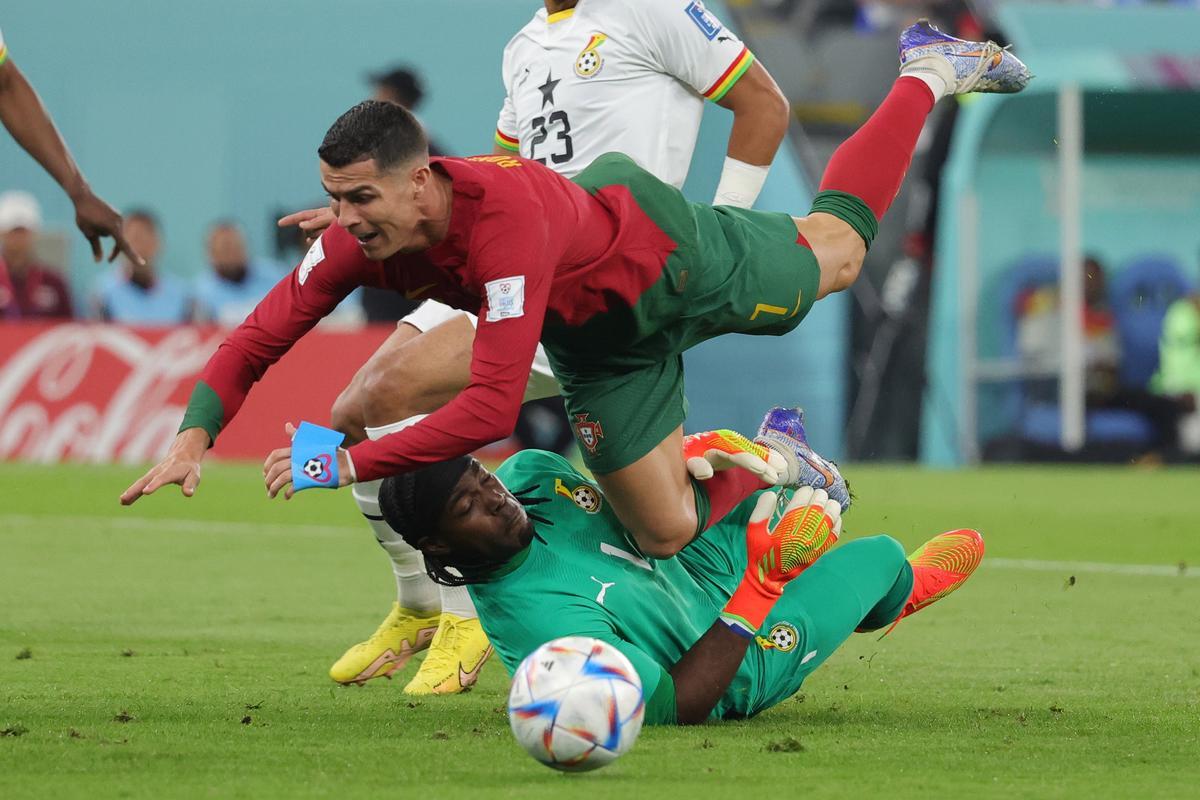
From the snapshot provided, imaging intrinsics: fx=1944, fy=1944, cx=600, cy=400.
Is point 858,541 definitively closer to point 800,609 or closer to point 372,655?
point 800,609

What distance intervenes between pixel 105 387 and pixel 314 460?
40.6 feet

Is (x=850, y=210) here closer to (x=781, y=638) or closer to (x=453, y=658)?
(x=781, y=638)

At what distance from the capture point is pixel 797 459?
6.16 m

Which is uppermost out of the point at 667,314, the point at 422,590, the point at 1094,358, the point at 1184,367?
the point at 667,314

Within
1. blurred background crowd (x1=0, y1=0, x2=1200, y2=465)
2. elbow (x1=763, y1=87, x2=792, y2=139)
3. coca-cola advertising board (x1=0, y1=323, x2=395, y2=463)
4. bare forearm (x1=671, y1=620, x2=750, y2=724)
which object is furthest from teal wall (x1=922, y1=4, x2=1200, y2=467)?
bare forearm (x1=671, y1=620, x2=750, y2=724)

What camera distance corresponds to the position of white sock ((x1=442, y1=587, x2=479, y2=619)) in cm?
604

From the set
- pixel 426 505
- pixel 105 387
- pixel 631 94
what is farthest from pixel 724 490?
pixel 105 387

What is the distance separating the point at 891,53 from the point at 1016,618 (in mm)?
15449

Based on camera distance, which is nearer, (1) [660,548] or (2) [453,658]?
(1) [660,548]

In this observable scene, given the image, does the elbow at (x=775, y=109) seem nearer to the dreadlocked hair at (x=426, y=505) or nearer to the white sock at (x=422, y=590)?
the white sock at (x=422, y=590)


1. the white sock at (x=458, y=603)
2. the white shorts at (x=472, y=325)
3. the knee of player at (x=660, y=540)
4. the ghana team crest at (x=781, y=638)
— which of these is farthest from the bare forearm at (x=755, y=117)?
the ghana team crest at (x=781, y=638)

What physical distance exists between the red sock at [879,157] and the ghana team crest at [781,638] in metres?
1.56

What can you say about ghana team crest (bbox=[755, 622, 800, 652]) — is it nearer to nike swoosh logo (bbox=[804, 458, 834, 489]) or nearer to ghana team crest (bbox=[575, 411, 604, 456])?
ghana team crest (bbox=[575, 411, 604, 456])

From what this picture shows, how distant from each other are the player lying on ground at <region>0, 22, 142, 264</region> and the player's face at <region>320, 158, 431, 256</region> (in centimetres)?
170
